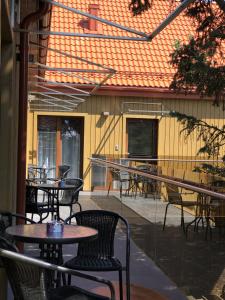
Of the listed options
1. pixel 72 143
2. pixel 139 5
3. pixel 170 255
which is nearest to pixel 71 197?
pixel 139 5

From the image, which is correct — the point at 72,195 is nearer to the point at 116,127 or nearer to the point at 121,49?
the point at 116,127

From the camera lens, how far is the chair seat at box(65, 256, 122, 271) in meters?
4.23

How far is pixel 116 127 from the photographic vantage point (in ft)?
52.9

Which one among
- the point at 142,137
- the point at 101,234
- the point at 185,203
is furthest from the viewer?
the point at 142,137

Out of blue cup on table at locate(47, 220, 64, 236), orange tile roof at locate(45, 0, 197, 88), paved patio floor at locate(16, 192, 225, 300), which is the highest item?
orange tile roof at locate(45, 0, 197, 88)

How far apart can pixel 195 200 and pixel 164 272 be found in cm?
124

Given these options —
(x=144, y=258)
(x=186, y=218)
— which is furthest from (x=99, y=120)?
(x=186, y=218)

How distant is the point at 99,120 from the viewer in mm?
15906

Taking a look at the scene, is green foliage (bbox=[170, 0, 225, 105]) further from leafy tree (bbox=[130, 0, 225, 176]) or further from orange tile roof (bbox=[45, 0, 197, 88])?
orange tile roof (bbox=[45, 0, 197, 88])

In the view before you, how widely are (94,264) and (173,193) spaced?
156 cm

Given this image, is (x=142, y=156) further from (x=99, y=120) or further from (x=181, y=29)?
(x=181, y=29)

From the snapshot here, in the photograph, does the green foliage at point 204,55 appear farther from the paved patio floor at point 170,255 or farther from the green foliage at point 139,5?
the paved patio floor at point 170,255

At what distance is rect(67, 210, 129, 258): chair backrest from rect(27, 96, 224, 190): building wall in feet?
35.1

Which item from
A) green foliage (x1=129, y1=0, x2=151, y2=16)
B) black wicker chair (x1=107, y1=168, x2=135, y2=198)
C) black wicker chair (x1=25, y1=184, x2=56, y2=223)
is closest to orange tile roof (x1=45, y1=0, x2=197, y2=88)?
black wicker chair (x1=107, y1=168, x2=135, y2=198)
